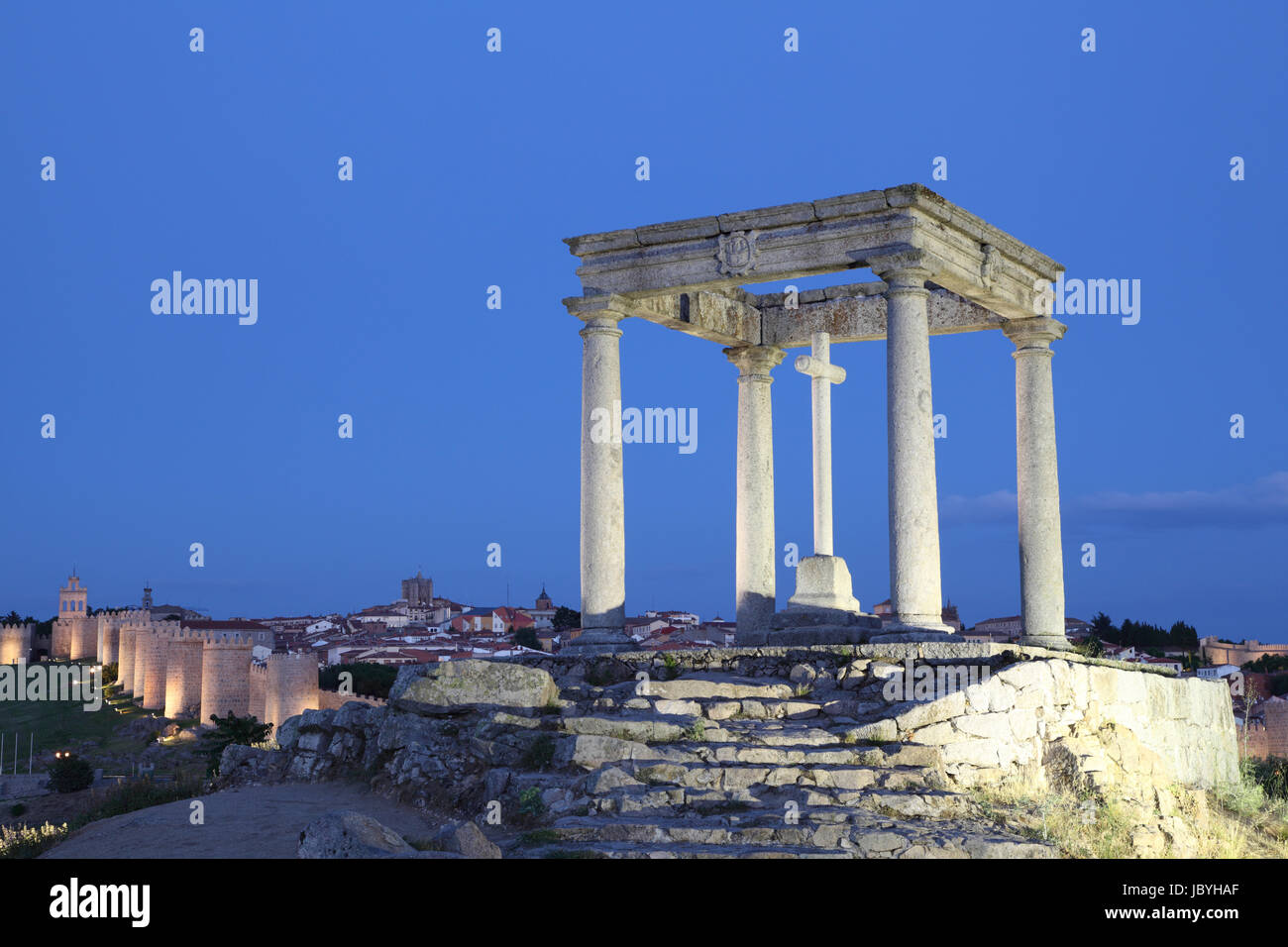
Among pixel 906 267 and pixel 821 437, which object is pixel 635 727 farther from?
pixel 821 437

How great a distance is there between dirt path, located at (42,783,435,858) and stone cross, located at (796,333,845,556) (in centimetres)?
1079

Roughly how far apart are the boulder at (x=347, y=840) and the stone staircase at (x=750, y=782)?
1.53 meters

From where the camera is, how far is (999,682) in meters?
18.8

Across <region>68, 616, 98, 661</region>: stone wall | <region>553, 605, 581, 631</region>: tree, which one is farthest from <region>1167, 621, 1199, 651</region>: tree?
<region>68, 616, 98, 661</region>: stone wall

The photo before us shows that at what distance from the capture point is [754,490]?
28.4 meters

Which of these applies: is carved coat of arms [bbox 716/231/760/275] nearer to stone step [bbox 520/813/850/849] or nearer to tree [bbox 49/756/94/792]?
stone step [bbox 520/813/850/849]

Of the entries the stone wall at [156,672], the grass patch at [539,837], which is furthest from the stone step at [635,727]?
the stone wall at [156,672]

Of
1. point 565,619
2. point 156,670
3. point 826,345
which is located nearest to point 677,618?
point 565,619

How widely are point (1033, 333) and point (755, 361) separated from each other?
5.46m

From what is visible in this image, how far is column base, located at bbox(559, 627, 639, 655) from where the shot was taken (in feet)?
79.7

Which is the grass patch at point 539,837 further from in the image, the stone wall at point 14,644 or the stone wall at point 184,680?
the stone wall at point 14,644

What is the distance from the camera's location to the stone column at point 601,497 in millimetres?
24812
